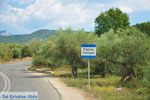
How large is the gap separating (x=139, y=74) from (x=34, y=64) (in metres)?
28.7

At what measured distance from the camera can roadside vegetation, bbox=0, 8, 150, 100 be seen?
13.9m

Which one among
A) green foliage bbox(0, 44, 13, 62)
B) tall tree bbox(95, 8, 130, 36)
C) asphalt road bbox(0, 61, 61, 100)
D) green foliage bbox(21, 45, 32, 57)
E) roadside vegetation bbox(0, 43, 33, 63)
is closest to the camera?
asphalt road bbox(0, 61, 61, 100)

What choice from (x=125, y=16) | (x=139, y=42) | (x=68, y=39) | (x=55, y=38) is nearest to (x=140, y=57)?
(x=139, y=42)

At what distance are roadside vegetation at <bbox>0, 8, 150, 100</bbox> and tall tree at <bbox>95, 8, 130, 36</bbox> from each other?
78.6ft

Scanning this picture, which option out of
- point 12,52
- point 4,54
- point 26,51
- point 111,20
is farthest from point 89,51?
point 26,51

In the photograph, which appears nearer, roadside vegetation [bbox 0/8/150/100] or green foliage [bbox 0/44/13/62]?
roadside vegetation [bbox 0/8/150/100]

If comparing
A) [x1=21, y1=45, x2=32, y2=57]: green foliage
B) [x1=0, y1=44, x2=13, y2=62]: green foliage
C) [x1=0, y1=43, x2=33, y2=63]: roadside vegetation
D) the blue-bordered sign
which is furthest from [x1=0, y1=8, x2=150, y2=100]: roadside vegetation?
[x1=21, y1=45, x2=32, y2=57]: green foliage

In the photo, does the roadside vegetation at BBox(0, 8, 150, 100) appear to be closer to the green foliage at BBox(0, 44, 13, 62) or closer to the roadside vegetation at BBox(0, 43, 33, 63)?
the green foliage at BBox(0, 44, 13, 62)

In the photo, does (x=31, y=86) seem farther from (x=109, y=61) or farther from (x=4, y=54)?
(x=4, y=54)

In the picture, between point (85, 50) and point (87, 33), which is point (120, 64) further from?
point (87, 33)

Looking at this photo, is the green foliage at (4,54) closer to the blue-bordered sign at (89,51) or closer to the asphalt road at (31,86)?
the asphalt road at (31,86)

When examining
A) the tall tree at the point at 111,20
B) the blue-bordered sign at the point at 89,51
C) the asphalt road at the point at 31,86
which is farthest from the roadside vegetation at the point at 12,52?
the blue-bordered sign at the point at 89,51

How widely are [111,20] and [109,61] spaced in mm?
44095

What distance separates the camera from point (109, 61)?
60.0ft
